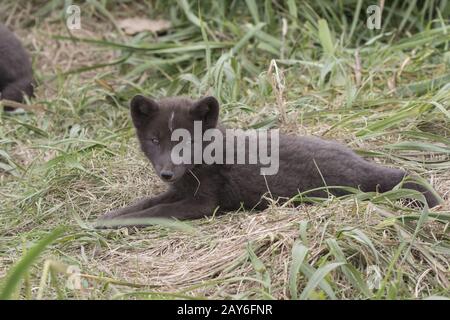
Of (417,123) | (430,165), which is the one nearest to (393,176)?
(430,165)

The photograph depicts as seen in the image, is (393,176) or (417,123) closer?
(393,176)

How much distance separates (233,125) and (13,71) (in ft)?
7.86

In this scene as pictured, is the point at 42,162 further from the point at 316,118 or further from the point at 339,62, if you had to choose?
the point at 339,62

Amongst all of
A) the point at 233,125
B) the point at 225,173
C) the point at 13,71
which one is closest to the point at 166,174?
the point at 225,173

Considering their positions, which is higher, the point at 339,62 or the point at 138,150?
the point at 339,62

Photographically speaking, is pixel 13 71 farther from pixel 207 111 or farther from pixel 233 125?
pixel 207 111

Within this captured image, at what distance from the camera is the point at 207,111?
5.11 metres

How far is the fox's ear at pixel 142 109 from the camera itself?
5.09m

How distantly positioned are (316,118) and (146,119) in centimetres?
137

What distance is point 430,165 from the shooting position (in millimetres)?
5324

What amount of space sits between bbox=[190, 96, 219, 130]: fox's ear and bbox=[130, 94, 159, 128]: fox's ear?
0.76 ft

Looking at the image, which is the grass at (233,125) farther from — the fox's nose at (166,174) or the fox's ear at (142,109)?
the fox's ear at (142,109)

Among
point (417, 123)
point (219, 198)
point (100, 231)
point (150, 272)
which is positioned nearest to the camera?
point (150, 272)
